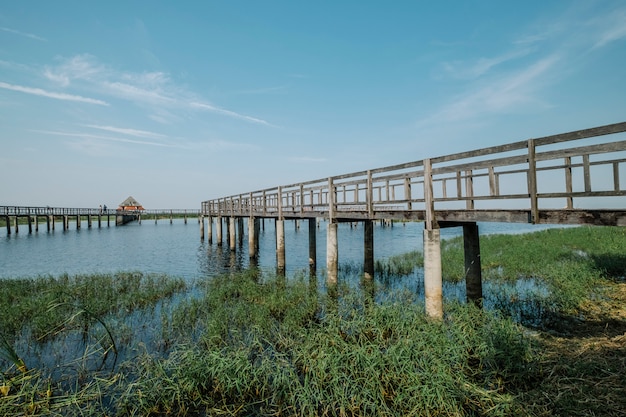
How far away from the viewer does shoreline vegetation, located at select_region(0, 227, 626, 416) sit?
4.48m

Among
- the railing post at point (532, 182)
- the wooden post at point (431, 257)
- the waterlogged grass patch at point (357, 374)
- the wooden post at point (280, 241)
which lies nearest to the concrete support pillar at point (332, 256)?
the wooden post at point (431, 257)

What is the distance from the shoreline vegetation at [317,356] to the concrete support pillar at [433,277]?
13.7 inches

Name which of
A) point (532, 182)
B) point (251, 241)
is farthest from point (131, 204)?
point (532, 182)

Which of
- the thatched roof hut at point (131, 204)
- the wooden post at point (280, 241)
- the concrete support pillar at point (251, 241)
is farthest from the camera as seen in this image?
the thatched roof hut at point (131, 204)

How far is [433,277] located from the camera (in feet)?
25.0

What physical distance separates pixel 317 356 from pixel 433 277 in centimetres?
364

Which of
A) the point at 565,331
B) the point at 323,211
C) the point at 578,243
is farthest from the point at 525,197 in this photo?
the point at 578,243

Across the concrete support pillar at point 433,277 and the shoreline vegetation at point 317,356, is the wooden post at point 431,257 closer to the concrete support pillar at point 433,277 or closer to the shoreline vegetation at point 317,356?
the concrete support pillar at point 433,277

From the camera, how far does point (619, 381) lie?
A: 444 cm

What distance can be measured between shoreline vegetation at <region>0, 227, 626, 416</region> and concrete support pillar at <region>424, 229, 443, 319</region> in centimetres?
35

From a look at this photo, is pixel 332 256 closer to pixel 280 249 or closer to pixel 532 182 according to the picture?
pixel 280 249

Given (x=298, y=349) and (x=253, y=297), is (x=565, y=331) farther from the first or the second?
(x=253, y=297)

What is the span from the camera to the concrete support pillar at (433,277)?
7526 millimetres

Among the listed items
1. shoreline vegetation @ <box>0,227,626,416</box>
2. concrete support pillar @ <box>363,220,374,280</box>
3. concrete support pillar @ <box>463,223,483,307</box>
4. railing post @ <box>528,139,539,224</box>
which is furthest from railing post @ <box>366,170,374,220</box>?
railing post @ <box>528,139,539,224</box>
